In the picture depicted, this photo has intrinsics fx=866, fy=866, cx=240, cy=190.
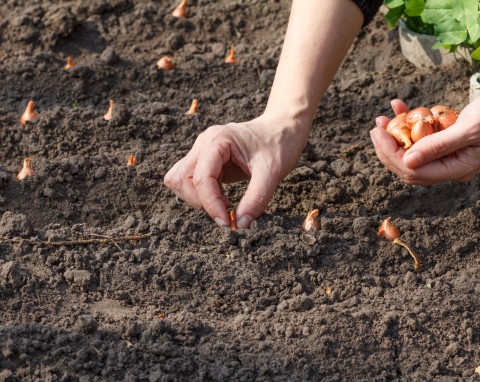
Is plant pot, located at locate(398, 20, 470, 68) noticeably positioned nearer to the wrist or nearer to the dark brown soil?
the dark brown soil

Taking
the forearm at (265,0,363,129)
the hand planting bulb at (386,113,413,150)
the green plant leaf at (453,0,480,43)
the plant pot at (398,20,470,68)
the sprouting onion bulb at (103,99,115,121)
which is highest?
the forearm at (265,0,363,129)

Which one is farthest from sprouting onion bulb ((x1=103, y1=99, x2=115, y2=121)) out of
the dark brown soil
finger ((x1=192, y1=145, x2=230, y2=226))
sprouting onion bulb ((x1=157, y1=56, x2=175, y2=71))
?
finger ((x1=192, y1=145, x2=230, y2=226))

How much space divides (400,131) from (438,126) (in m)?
0.15

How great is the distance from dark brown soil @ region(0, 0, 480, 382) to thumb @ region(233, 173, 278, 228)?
2.4 inches

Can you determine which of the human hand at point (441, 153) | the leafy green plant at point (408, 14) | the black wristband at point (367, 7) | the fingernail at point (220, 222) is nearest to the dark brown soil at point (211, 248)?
the fingernail at point (220, 222)

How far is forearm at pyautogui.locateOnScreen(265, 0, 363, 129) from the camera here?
3070mm

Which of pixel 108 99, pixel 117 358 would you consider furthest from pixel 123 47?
pixel 117 358

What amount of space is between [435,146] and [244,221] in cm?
68

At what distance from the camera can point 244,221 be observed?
2.93 meters

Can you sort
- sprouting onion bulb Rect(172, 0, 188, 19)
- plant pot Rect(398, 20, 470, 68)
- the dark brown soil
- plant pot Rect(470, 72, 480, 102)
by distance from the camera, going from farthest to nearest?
1. sprouting onion bulb Rect(172, 0, 188, 19)
2. plant pot Rect(398, 20, 470, 68)
3. plant pot Rect(470, 72, 480, 102)
4. the dark brown soil

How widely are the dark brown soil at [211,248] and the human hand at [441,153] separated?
0.28 m

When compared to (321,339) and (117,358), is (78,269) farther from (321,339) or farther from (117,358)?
(321,339)

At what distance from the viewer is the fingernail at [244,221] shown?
9.61ft

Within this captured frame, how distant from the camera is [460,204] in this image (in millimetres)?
3266
